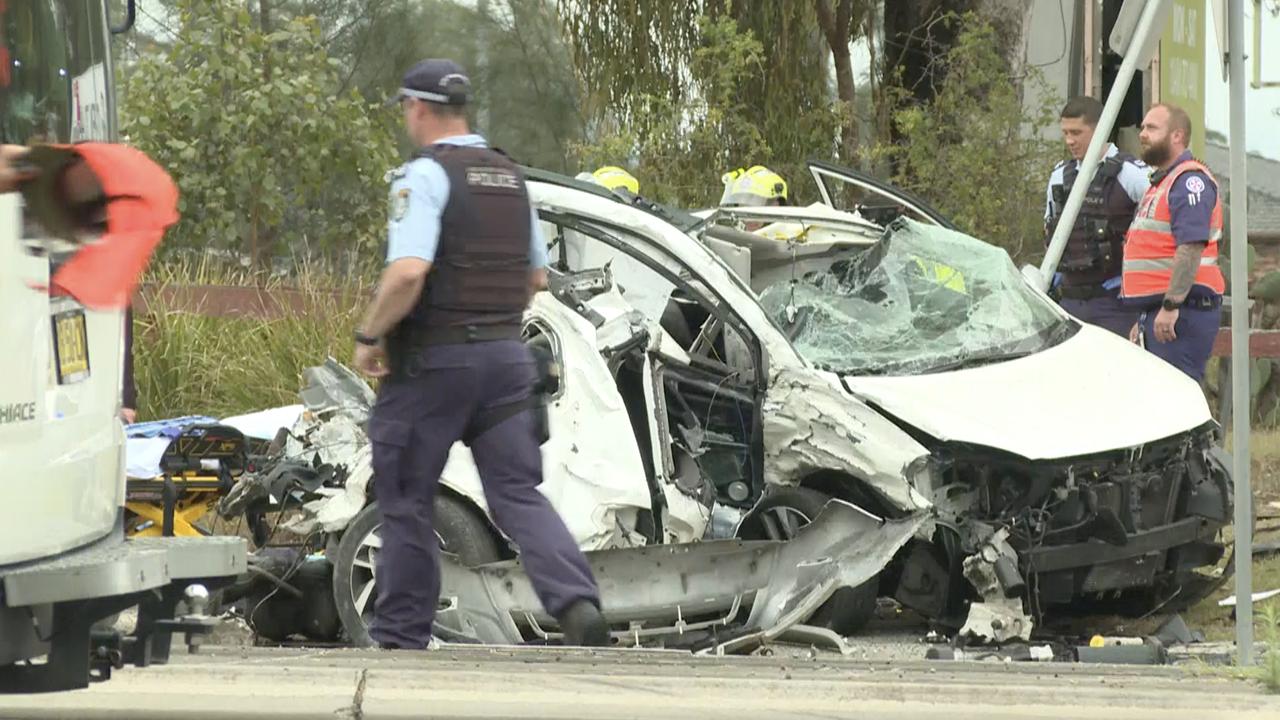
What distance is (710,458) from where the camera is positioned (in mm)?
8242

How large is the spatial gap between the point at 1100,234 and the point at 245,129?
6.92 m

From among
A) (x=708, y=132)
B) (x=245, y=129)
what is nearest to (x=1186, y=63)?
(x=708, y=132)

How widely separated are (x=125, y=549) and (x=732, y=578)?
3528 millimetres

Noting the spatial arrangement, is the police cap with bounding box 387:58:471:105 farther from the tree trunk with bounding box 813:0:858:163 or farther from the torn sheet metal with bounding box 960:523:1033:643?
the tree trunk with bounding box 813:0:858:163

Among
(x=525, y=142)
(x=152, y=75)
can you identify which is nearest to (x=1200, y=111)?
(x=152, y=75)

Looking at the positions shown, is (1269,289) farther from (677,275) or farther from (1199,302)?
(677,275)

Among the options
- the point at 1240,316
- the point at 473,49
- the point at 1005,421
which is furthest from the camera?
the point at 473,49

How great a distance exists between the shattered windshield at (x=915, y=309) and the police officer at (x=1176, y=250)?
33.9 inches

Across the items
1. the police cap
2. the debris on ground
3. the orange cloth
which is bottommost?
the debris on ground

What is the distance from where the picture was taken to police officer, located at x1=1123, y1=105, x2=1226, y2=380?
943cm

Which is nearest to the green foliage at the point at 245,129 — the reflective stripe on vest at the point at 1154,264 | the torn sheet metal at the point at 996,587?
the reflective stripe on vest at the point at 1154,264

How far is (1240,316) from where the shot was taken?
635cm

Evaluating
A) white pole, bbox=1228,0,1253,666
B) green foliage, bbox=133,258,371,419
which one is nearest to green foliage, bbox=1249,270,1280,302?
green foliage, bbox=133,258,371,419

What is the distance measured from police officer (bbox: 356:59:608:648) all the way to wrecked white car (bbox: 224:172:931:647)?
121cm
